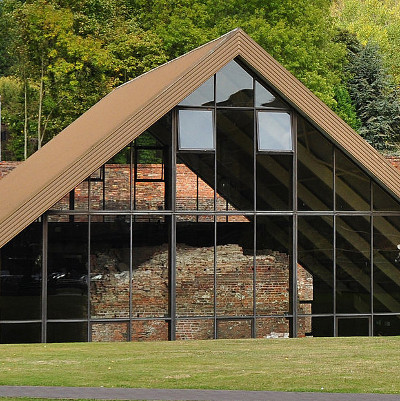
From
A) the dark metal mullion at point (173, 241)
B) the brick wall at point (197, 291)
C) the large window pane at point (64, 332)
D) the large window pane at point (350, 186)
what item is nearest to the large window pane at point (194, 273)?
the brick wall at point (197, 291)

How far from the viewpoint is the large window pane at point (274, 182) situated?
24.5 m

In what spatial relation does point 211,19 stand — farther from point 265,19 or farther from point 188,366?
point 188,366

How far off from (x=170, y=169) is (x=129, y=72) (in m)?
24.5

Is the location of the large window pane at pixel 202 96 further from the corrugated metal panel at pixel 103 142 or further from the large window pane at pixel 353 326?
the large window pane at pixel 353 326

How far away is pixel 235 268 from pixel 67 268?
3.91 meters

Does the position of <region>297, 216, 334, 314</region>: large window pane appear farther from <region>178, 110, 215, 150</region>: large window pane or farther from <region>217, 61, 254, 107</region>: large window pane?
<region>217, 61, 254, 107</region>: large window pane

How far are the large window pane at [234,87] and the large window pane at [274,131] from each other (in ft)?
1.69

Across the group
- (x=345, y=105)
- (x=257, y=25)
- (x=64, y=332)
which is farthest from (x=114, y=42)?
(x=64, y=332)

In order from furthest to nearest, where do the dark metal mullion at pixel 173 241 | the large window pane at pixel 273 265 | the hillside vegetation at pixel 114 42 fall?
the hillside vegetation at pixel 114 42, the large window pane at pixel 273 265, the dark metal mullion at pixel 173 241

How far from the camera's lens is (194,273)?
24203 mm

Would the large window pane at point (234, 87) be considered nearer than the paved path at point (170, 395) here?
No

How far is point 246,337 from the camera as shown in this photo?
2441 cm

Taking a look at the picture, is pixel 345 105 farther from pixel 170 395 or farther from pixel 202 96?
pixel 170 395

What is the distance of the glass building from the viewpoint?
23.2 metres
